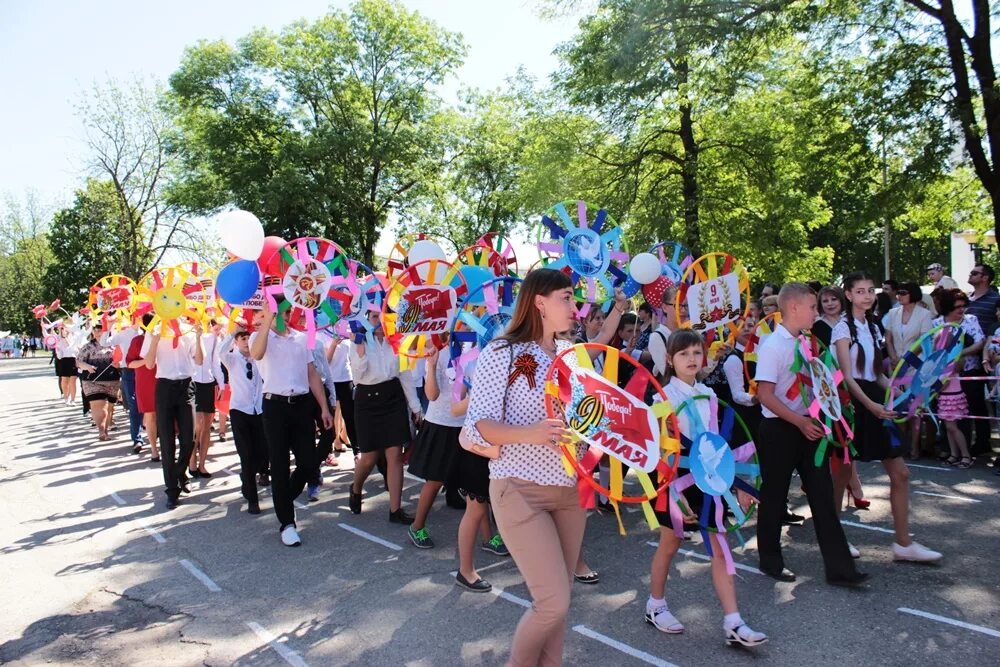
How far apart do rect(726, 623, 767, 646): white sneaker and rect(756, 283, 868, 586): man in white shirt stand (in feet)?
3.49

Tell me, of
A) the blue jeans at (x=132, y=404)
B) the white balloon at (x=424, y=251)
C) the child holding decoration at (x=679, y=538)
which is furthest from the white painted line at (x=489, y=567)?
the blue jeans at (x=132, y=404)

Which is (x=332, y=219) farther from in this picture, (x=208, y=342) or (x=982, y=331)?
(x=982, y=331)

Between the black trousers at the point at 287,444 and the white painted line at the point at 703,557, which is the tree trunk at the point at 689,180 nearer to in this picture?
the white painted line at the point at 703,557

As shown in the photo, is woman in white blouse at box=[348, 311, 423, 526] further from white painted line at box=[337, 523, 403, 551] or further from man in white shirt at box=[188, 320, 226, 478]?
man in white shirt at box=[188, 320, 226, 478]

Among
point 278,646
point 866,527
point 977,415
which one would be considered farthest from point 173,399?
point 977,415

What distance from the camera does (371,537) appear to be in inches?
244

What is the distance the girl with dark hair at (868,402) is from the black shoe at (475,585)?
2.56 metres

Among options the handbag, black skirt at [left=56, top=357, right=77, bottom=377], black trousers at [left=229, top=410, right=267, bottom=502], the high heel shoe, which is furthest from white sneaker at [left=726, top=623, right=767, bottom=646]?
black skirt at [left=56, top=357, right=77, bottom=377]

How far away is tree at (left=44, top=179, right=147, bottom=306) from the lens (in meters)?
33.7

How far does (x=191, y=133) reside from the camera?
2972 cm

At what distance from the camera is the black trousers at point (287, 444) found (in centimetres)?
598

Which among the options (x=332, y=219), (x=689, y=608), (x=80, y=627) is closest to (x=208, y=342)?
(x=80, y=627)

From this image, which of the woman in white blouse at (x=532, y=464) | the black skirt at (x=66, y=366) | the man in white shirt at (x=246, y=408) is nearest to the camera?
the woman in white blouse at (x=532, y=464)

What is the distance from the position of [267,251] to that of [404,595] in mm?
3008
